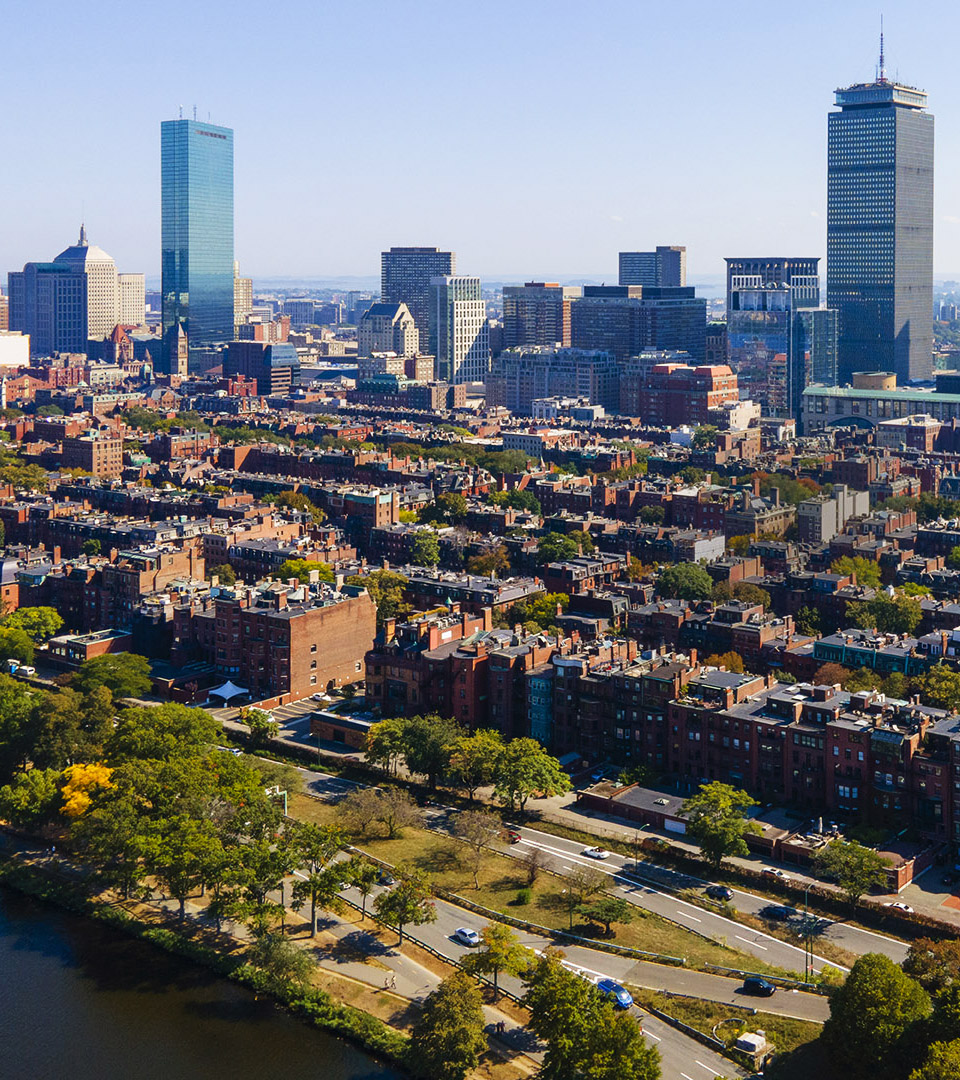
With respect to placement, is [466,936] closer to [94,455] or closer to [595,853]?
[595,853]

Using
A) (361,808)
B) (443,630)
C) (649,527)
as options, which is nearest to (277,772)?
(361,808)

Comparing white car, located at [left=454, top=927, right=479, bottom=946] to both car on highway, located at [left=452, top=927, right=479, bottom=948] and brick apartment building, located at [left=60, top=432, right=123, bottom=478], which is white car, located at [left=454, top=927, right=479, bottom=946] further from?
brick apartment building, located at [left=60, top=432, right=123, bottom=478]

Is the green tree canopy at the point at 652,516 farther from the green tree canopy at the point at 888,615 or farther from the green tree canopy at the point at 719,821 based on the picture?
the green tree canopy at the point at 719,821

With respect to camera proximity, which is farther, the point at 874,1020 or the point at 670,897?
the point at 670,897

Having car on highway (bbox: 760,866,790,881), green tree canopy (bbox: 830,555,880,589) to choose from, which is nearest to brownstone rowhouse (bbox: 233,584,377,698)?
car on highway (bbox: 760,866,790,881)

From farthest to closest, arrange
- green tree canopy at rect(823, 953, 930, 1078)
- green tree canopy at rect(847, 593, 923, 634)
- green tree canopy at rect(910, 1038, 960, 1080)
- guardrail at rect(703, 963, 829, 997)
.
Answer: green tree canopy at rect(847, 593, 923, 634) < guardrail at rect(703, 963, 829, 997) < green tree canopy at rect(823, 953, 930, 1078) < green tree canopy at rect(910, 1038, 960, 1080)

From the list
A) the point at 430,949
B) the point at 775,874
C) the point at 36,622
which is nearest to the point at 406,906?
the point at 430,949

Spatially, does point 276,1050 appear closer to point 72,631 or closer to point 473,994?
point 473,994
